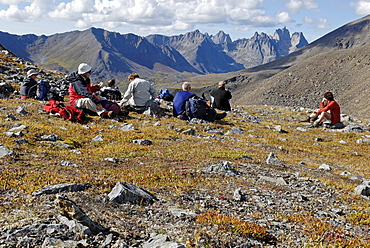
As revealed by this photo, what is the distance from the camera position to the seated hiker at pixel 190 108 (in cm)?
2123

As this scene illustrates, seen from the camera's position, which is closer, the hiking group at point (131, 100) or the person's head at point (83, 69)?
the person's head at point (83, 69)

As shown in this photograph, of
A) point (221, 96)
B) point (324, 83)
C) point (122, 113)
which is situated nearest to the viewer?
point (122, 113)

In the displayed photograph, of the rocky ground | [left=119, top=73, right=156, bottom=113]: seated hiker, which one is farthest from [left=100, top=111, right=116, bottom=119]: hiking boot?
the rocky ground

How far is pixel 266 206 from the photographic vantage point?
300 inches

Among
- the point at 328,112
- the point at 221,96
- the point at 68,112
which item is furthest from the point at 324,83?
the point at 68,112

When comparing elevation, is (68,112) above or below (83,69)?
below

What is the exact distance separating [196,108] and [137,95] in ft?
14.5

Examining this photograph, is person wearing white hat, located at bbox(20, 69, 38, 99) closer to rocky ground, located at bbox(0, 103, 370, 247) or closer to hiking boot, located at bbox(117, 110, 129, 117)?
hiking boot, located at bbox(117, 110, 129, 117)

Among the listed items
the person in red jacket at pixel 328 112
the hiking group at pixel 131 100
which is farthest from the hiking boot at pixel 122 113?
the person in red jacket at pixel 328 112

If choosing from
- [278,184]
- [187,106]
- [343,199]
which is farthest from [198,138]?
[343,199]

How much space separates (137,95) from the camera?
22.1 metres

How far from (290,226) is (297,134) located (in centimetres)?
1772

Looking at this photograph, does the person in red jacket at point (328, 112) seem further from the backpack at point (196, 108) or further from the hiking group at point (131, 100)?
the backpack at point (196, 108)

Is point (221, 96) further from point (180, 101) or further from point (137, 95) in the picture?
point (137, 95)
